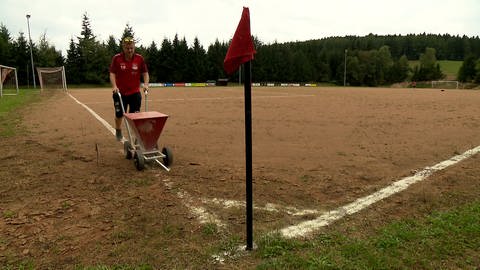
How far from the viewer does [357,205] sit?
13.5ft

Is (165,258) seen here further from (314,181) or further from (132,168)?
(132,168)

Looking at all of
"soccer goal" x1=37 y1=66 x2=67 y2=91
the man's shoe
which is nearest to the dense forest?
"soccer goal" x1=37 y1=66 x2=67 y2=91

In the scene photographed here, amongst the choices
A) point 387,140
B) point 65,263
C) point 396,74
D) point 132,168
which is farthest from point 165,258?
point 396,74

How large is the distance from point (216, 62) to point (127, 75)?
71811mm

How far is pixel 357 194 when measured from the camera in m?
4.49

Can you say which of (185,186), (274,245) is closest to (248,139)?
(274,245)

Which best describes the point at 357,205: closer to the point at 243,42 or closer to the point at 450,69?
the point at 243,42

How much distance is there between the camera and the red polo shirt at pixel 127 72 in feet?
21.4

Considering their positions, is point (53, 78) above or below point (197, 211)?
above

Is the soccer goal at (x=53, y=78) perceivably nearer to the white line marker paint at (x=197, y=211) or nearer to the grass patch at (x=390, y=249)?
the white line marker paint at (x=197, y=211)

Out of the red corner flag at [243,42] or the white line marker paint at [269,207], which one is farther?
the white line marker paint at [269,207]

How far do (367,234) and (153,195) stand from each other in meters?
2.42

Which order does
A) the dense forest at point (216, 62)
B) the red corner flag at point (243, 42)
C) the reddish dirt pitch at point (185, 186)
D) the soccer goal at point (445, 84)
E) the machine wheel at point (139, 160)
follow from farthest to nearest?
the soccer goal at point (445, 84), the dense forest at point (216, 62), the machine wheel at point (139, 160), the reddish dirt pitch at point (185, 186), the red corner flag at point (243, 42)

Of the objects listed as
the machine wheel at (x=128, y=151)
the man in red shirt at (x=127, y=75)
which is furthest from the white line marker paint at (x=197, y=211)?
the man in red shirt at (x=127, y=75)
